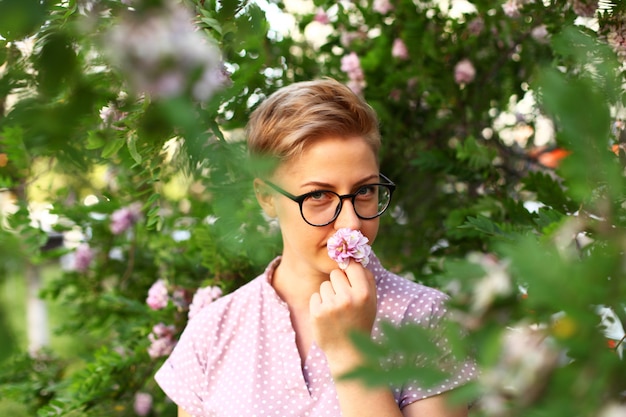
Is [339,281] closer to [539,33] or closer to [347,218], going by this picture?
[347,218]

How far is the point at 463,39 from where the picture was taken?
8.23 feet

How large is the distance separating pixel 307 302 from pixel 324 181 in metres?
0.38

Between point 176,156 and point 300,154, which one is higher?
point 176,156

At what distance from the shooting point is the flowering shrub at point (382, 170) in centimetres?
52

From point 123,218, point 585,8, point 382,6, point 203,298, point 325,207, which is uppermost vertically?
point 585,8

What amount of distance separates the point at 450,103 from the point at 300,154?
1218mm

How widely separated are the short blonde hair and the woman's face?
3 cm

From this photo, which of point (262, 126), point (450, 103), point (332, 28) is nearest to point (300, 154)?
point (262, 126)

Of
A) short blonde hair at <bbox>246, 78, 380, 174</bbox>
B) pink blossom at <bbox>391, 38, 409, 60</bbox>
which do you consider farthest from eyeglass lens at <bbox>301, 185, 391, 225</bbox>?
pink blossom at <bbox>391, 38, 409, 60</bbox>

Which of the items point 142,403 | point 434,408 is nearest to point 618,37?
point 434,408

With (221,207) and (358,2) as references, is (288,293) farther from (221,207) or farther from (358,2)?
(358,2)

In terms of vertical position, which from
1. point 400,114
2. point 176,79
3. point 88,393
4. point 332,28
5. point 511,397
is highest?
point 176,79

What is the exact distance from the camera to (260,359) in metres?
1.57

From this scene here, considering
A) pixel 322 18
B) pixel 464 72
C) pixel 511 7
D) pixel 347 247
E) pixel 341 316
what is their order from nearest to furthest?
pixel 341 316 → pixel 347 247 → pixel 511 7 → pixel 464 72 → pixel 322 18
